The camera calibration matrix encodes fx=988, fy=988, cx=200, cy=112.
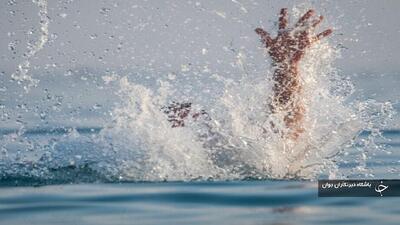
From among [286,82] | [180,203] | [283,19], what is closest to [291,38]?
[283,19]

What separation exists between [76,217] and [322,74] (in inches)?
158

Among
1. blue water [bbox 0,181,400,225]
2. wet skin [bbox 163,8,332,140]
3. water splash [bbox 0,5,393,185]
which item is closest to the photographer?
blue water [bbox 0,181,400,225]

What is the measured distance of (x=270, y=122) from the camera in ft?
31.3

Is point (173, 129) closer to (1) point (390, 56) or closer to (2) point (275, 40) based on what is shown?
(2) point (275, 40)

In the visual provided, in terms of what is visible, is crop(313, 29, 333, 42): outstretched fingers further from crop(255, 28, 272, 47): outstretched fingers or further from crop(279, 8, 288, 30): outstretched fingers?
crop(255, 28, 272, 47): outstretched fingers

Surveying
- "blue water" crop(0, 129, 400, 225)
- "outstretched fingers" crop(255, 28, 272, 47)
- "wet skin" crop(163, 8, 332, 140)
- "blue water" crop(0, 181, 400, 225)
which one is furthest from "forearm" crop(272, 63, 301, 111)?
"blue water" crop(0, 181, 400, 225)

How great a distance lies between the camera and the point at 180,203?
7.32m

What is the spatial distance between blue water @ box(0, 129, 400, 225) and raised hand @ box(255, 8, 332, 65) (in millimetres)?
1558

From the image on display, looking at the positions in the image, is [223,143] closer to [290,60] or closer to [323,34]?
[290,60]

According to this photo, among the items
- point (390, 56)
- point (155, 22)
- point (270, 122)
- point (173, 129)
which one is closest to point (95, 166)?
point (173, 129)

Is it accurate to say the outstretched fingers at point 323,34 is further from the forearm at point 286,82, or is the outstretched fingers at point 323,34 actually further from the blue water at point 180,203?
the blue water at point 180,203

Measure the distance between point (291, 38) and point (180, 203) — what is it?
2879 millimetres

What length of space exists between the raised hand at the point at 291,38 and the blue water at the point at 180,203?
1558 millimetres

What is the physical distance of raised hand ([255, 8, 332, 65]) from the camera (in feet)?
31.5
